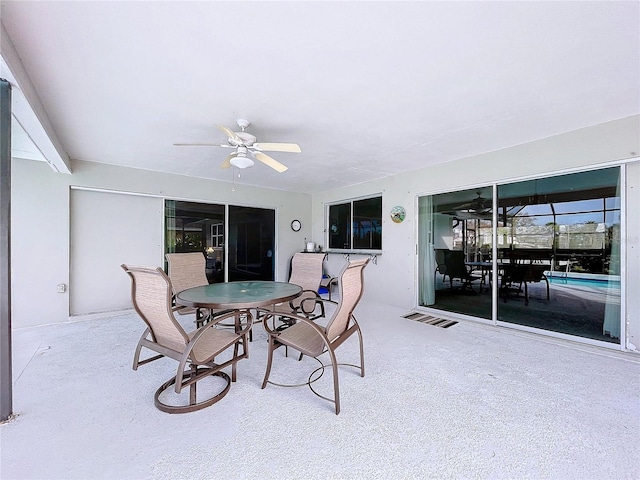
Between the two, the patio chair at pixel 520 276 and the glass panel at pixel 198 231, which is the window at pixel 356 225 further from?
the glass panel at pixel 198 231

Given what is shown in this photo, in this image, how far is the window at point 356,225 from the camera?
542cm

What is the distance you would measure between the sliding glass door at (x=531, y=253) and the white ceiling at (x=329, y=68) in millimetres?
807

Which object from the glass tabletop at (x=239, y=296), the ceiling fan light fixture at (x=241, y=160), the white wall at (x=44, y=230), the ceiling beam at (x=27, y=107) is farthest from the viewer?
the white wall at (x=44, y=230)

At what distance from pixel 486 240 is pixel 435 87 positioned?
8.57 ft

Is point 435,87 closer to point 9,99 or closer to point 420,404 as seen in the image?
point 420,404

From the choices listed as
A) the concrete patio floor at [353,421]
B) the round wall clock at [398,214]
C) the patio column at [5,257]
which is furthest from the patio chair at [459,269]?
the patio column at [5,257]

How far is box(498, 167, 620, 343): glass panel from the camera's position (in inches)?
117

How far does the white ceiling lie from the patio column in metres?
0.46

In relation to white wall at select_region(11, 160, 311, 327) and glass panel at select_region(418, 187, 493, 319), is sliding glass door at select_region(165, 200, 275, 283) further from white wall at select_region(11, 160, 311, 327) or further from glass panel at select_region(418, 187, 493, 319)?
glass panel at select_region(418, 187, 493, 319)

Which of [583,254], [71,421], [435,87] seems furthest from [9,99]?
[583,254]

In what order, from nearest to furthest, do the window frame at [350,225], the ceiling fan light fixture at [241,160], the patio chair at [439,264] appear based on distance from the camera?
the ceiling fan light fixture at [241,160]
the patio chair at [439,264]
the window frame at [350,225]

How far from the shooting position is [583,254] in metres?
3.13

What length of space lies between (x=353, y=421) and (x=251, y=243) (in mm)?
4703

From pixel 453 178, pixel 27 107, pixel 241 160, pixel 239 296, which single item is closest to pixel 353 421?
pixel 239 296
